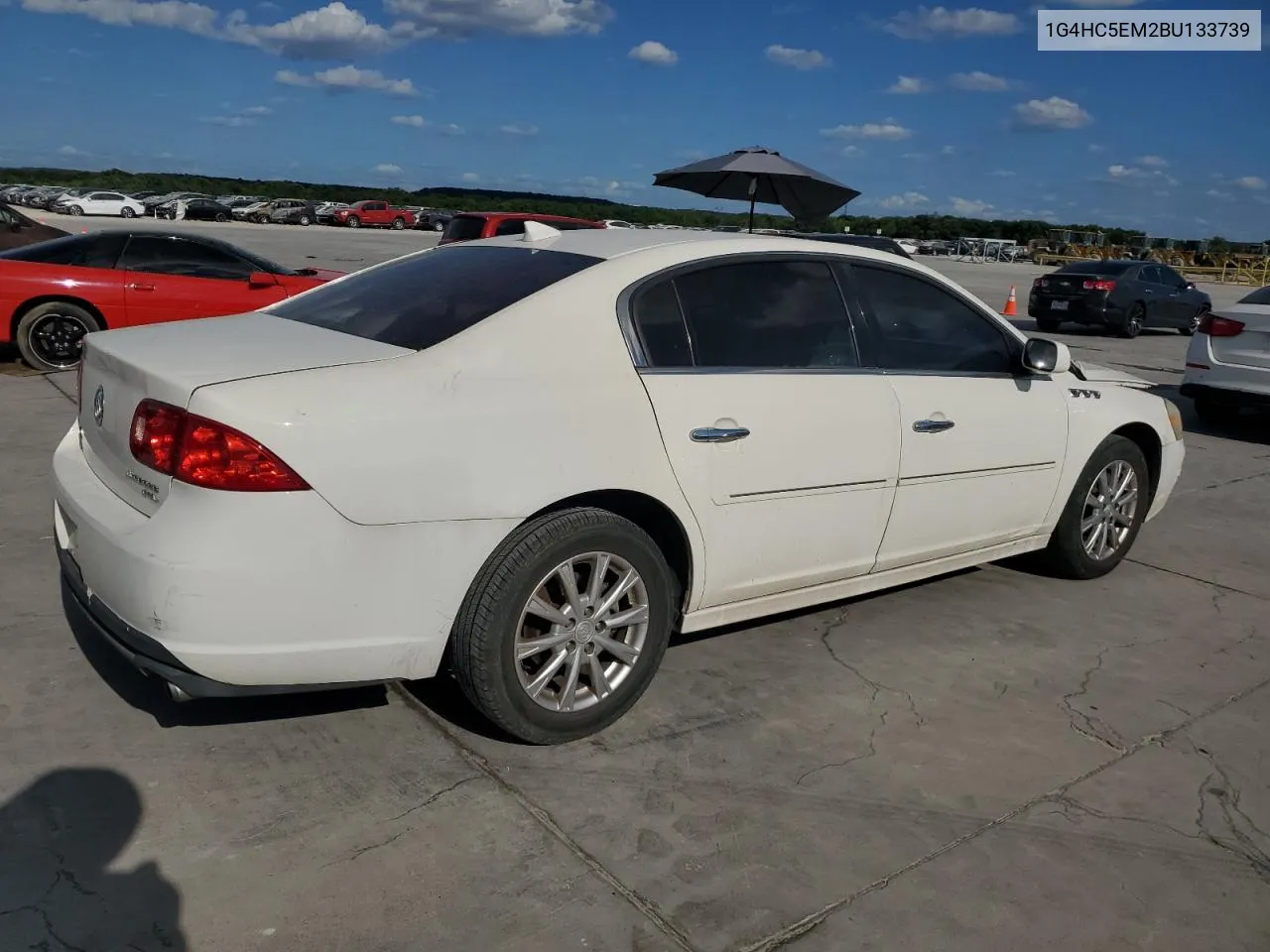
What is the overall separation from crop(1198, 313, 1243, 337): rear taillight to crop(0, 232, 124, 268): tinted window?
383 inches

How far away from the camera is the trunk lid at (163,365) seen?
9.66ft

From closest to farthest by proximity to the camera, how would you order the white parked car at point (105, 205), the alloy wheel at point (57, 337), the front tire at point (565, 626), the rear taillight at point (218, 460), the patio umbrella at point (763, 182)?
the rear taillight at point (218, 460) < the front tire at point (565, 626) < the alloy wheel at point (57, 337) < the patio umbrella at point (763, 182) < the white parked car at point (105, 205)

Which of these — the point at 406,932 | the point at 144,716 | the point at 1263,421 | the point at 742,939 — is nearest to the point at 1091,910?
the point at 742,939

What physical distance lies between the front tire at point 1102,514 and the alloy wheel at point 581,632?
2.61 metres

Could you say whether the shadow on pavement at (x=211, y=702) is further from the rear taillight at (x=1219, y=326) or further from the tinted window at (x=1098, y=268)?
the tinted window at (x=1098, y=268)

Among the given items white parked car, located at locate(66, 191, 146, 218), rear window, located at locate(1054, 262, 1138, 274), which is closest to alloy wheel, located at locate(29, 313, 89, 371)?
rear window, located at locate(1054, 262, 1138, 274)

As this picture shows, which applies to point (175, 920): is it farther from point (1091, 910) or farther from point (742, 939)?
point (1091, 910)

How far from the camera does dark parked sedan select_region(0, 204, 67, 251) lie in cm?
1462

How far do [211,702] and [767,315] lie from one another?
2.32m

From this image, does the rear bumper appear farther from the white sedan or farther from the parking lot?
the parking lot

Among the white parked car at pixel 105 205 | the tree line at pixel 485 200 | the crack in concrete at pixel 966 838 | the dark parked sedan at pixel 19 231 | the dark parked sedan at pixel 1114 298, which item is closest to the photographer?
the crack in concrete at pixel 966 838

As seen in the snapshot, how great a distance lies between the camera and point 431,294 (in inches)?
145

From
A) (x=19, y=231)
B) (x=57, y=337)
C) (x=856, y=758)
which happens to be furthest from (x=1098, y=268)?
(x=856, y=758)

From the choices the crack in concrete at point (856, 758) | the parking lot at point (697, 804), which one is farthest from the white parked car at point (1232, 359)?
the crack in concrete at point (856, 758)
